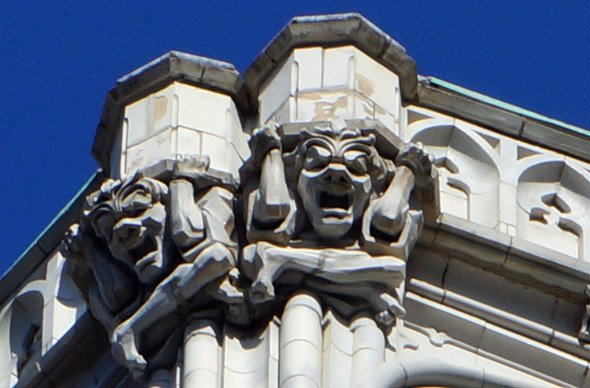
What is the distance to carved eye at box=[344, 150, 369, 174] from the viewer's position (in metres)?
23.9

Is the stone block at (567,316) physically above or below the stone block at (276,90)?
below

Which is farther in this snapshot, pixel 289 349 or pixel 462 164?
pixel 462 164

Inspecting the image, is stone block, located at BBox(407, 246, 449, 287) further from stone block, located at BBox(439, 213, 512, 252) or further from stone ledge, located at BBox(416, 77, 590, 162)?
stone ledge, located at BBox(416, 77, 590, 162)

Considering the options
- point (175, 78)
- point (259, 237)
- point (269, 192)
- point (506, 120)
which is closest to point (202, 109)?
point (175, 78)

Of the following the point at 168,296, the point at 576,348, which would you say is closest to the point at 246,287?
the point at 168,296

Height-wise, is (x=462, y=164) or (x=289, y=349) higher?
(x=462, y=164)

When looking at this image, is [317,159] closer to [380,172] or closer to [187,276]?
[380,172]

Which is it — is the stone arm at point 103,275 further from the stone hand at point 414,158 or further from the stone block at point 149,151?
the stone hand at point 414,158

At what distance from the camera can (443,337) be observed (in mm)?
24391

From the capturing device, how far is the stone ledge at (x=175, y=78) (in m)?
25.0

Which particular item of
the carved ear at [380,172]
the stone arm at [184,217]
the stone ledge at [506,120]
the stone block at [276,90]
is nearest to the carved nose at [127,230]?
the stone arm at [184,217]

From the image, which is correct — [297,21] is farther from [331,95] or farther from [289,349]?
[289,349]

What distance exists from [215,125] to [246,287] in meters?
1.37

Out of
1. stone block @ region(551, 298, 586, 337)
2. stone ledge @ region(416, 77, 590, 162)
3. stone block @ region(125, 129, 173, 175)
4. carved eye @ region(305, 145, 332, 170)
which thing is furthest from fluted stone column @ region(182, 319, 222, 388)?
stone ledge @ region(416, 77, 590, 162)
